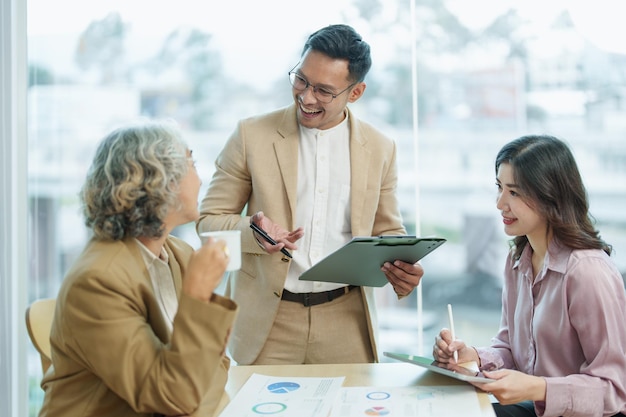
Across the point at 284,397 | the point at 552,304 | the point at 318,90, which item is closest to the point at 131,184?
the point at 284,397

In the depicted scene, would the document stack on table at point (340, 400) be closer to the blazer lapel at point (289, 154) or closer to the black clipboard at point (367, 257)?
the black clipboard at point (367, 257)

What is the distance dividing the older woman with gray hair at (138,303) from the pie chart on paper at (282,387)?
12cm

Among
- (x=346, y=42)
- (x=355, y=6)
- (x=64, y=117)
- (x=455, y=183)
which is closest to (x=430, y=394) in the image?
(x=346, y=42)

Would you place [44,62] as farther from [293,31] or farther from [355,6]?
[355,6]

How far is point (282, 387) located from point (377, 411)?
0.29 metres

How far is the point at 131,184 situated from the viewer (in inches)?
63.8

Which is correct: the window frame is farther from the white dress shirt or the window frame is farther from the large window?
the white dress shirt

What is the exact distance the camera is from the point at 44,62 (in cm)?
353

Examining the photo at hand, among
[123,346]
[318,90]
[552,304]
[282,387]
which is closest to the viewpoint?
[123,346]

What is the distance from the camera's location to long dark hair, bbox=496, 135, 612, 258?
6.66 ft

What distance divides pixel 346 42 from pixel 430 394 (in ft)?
3.83

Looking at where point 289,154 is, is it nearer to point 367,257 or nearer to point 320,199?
point 320,199

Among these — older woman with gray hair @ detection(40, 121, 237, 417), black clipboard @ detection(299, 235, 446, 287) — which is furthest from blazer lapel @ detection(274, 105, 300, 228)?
older woman with gray hair @ detection(40, 121, 237, 417)

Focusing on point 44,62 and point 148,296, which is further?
point 44,62
